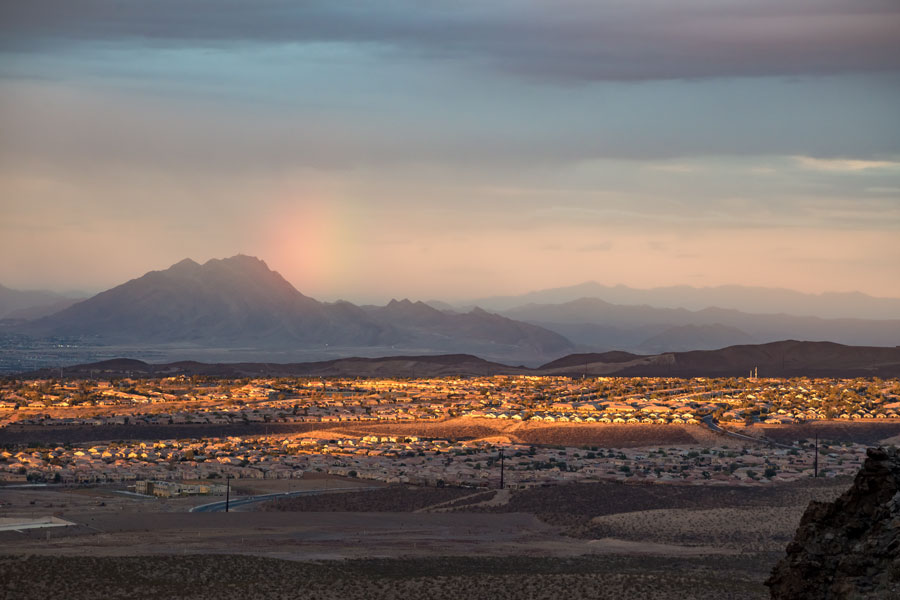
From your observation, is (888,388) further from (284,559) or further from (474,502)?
(284,559)

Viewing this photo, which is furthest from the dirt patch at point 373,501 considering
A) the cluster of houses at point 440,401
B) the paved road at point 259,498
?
the cluster of houses at point 440,401

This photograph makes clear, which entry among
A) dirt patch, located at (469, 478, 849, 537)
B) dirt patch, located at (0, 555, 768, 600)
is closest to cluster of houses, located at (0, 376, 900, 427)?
dirt patch, located at (469, 478, 849, 537)

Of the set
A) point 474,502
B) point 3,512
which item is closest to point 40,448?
point 3,512

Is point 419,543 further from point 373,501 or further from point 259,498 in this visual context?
point 259,498

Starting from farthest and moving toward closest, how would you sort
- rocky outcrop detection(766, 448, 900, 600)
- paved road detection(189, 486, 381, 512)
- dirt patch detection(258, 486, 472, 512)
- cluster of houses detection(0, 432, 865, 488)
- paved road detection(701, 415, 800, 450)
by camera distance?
paved road detection(701, 415, 800, 450) → cluster of houses detection(0, 432, 865, 488) → dirt patch detection(258, 486, 472, 512) → paved road detection(189, 486, 381, 512) → rocky outcrop detection(766, 448, 900, 600)

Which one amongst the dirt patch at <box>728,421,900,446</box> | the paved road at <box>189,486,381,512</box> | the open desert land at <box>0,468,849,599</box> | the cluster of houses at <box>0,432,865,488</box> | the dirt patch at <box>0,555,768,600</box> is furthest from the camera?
the dirt patch at <box>728,421,900,446</box>

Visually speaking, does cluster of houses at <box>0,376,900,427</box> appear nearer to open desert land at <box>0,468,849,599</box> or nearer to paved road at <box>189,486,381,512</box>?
paved road at <box>189,486,381,512</box>

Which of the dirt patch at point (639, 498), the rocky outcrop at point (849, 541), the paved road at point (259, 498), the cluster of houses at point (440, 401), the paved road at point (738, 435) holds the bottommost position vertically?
the paved road at point (259, 498)

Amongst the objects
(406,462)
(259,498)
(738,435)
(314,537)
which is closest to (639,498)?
(259,498)

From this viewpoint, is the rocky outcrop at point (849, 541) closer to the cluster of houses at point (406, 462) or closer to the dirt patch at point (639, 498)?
the dirt patch at point (639, 498)
